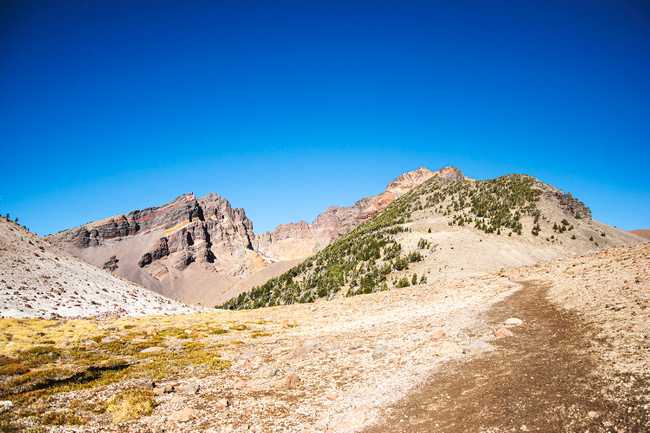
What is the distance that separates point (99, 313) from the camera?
4606cm

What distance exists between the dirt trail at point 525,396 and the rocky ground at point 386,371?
0.05 m

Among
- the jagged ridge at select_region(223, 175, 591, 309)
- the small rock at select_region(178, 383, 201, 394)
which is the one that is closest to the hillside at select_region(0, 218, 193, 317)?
the jagged ridge at select_region(223, 175, 591, 309)

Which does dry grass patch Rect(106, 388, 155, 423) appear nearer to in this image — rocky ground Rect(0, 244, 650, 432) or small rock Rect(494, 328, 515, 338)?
rocky ground Rect(0, 244, 650, 432)

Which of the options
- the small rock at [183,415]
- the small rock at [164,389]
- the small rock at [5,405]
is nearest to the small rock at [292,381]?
the small rock at [183,415]

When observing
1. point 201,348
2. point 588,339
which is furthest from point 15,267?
point 588,339

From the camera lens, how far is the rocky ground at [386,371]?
1070cm

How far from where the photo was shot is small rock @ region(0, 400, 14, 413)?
539 inches

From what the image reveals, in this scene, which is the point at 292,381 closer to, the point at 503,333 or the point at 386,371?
the point at 386,371

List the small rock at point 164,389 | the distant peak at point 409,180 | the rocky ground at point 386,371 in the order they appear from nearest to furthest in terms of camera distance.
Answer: the rocky ground at point 386,371 < the small rock at point 164,389 < the distant peak at point 409,180

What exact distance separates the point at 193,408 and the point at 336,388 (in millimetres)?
5283

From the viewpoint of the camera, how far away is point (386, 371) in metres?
15.6

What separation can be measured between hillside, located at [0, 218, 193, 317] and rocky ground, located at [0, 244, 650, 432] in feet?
47.6

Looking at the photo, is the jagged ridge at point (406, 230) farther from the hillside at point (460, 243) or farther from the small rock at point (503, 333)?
the small rock at point (503, 333)

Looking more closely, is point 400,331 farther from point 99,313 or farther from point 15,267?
point 15,267
